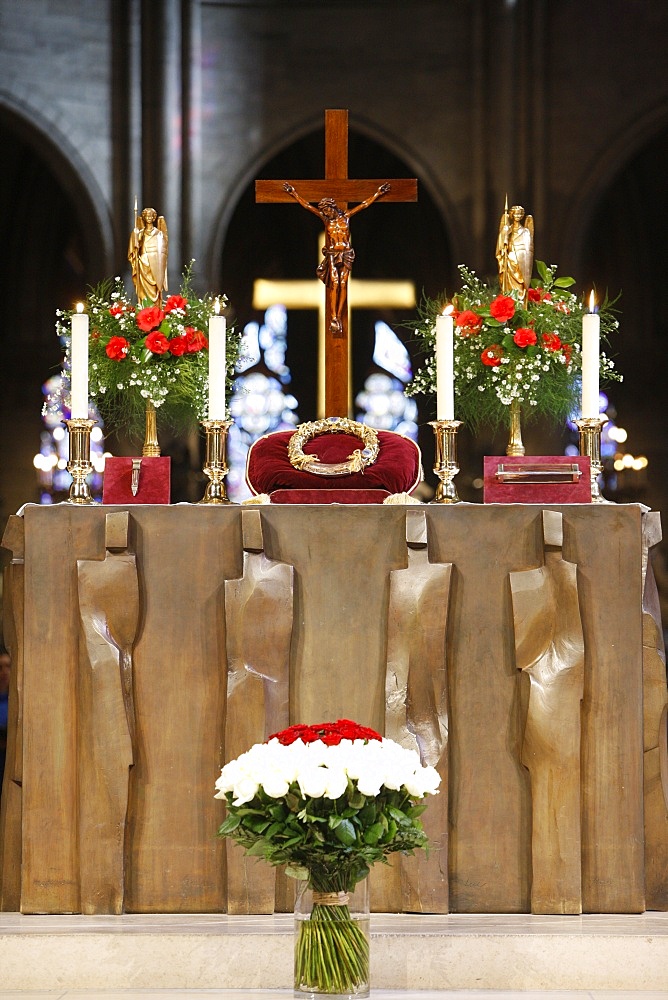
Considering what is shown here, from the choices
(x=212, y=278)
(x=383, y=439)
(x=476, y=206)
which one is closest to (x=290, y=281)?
(x=212, y=278)

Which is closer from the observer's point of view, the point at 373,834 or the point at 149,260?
the point at 373,834

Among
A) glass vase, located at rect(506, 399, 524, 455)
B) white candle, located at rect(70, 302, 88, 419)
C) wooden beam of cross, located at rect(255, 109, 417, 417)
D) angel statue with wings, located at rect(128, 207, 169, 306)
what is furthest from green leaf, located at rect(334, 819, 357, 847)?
angel statue with wings, located at rect(128, 207, 169, 306)

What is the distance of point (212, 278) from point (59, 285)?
1227mm

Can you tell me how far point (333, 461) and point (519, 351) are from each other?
2.06ft

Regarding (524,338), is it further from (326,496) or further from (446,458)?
(326,496)

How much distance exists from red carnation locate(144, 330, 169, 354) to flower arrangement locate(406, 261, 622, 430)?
0.77 m

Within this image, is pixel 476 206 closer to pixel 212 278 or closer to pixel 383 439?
pixel 212 278

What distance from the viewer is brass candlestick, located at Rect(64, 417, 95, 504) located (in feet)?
11.2

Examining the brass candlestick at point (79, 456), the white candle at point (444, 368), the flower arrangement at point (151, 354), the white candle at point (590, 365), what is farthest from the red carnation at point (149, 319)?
the white candle at point (590, 365)

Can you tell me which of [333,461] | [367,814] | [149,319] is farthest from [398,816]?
[149,319]

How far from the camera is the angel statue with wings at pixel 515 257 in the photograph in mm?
3953

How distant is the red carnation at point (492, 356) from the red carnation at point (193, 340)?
0.80 m

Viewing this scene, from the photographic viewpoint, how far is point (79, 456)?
11.3ft

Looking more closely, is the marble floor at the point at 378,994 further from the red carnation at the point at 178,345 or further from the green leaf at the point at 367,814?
the red carnation at the point at 178,345
